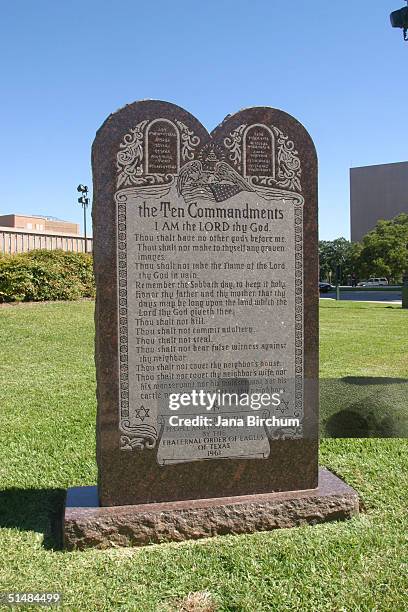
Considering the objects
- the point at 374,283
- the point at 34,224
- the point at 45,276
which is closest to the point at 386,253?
the point at 374,283

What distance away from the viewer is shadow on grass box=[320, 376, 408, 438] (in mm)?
5850

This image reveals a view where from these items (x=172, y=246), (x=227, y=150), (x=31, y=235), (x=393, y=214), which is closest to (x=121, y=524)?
(x=172, y=246)

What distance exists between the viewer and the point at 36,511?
395 centimetres

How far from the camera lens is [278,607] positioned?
9.41 ft

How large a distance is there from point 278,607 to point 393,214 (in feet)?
260

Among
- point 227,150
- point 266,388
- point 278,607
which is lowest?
point 278,607

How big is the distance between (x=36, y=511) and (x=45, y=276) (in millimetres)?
12960

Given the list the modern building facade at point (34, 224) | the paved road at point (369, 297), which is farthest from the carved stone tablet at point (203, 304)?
the modern building facade at point (34, 224)

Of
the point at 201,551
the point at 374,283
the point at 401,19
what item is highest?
the point at 401,19

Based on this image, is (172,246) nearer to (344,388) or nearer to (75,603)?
(75,603)

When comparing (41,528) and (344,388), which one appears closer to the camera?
(41,528)

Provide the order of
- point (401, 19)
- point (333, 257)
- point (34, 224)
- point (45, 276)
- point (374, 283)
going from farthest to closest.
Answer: point (333, 257), point (374, 283), point (34, 224), point (45, 276), point (401, 19)

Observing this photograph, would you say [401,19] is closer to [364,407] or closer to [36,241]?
[364,407]

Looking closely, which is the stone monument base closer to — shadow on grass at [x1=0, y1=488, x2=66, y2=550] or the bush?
shadow on grass at [x1=0, y1=488, x2=66, y2=550]
